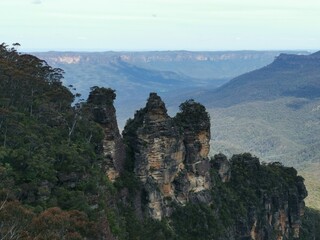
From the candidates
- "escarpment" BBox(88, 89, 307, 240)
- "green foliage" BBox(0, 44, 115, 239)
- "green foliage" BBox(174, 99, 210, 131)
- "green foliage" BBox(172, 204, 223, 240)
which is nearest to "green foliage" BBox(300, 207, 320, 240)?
"escarpment" BBox(88, 89, 307, 240)

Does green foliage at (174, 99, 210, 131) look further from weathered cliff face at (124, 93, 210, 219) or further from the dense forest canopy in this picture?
weathered cliff face at (124, 93, 210, 219)

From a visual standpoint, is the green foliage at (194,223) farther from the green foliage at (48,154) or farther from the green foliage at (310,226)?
the green foliage at (310,226)

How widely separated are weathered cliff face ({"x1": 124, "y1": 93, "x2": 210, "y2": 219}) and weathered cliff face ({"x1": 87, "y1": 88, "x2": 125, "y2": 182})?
197cm

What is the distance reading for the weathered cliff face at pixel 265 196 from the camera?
66375mm

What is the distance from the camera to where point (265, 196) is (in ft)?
227

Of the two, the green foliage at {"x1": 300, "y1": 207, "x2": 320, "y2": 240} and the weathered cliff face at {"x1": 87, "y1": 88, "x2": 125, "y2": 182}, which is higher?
the weathered cliff face at {"x1": 87, "y1": 88, "x2": 125, "y2": 182}

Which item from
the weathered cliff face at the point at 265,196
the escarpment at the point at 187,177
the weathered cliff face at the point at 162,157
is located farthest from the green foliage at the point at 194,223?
the weathered cliff face at the point at 265,196

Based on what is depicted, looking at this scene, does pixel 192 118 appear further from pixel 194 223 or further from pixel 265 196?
pixel 265 196

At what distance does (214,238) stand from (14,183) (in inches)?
1014

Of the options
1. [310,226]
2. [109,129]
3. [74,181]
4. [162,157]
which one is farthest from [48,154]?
[310,226]

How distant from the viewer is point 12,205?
27.8m

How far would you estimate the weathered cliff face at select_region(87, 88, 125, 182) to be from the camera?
4812 centimetres

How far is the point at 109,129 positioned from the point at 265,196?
1113 inches

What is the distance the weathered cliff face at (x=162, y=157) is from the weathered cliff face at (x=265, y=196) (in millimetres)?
9945
